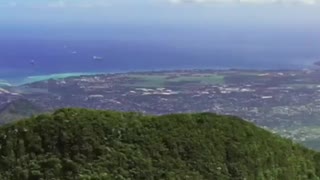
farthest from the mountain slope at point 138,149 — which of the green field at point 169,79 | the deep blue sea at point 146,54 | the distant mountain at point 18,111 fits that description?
the deep blue sea at point 146,54

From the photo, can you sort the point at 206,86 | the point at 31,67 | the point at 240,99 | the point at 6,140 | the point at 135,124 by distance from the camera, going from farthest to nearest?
the point at 31,67
the point at 206,86
the point at 240,99
the point at 135,124
the point at 6,140

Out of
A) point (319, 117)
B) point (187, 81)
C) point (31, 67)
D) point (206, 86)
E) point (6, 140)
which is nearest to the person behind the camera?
point (6, 140)

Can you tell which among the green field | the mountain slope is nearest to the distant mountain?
the green field

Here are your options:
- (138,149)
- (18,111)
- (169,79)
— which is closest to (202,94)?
(169,79)

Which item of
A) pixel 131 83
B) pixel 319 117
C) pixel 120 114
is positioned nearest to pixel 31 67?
pixel 131 83

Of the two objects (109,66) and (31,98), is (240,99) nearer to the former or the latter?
(31,98)

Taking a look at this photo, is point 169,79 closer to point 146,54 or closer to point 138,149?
point 146,54
